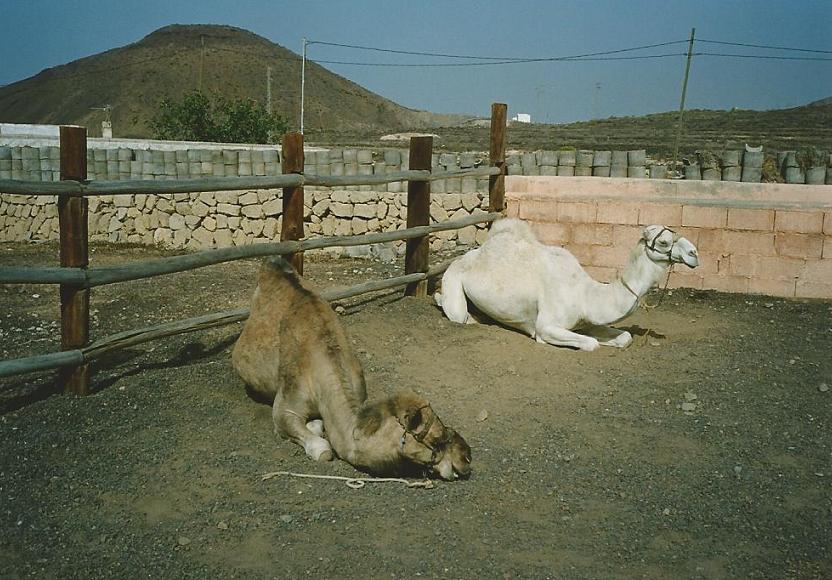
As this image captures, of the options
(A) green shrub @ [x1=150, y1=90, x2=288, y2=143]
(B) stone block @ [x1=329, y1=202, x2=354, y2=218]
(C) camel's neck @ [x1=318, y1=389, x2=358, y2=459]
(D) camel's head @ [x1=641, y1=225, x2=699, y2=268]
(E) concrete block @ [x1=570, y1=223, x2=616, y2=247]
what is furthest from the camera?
(A) green shrub @ [x1=150, y1=90, x2=288, y2=143]

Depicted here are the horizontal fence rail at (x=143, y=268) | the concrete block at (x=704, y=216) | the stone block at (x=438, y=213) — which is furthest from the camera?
the stone block at (x=438, y=213)

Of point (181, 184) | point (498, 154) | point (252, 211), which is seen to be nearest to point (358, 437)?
A: point (181, 184)

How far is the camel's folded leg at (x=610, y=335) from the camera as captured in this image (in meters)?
7.13

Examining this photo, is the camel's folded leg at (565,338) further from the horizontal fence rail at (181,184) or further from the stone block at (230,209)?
the stone block at (230,209)

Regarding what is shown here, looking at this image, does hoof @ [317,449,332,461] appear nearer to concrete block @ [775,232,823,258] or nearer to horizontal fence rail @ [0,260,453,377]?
horizontal fence rail @ [0,260,453,377]

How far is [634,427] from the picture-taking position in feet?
17.6

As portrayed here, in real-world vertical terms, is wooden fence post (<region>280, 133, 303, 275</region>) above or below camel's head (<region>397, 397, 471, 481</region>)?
above

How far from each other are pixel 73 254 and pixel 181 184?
102 cm

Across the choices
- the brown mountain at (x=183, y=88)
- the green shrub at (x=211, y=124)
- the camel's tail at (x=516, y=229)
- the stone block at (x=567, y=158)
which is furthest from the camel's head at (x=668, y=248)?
the brown mountain at (x=183, y=88)

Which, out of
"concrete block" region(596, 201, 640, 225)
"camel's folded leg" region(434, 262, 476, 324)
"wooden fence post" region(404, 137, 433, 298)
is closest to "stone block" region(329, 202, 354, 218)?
"concrete block" region(596, 201, 640, 225)

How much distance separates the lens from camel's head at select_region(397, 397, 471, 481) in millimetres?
3939

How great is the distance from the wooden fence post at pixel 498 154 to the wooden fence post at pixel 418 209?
3.89 ft

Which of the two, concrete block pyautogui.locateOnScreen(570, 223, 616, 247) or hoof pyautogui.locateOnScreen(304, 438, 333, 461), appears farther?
concrete block pyautogui.locateOnScreen(570, 223, 616, 247)

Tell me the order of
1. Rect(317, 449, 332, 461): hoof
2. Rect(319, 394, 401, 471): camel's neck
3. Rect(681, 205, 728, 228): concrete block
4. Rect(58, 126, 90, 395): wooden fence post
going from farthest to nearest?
Rect(681, 205, 728, 228): concrete block, Rect(58, 126, 90, 395): wooden fence post, Rect(317, 449, 332, 461): hoof, Rect(319, 394, 401, 471): camel's neck
